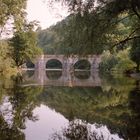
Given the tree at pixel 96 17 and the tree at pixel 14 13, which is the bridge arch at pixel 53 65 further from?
the tree at pixel 96 17

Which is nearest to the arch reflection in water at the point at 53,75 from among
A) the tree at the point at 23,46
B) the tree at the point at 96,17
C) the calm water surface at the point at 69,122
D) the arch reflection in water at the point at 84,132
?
the tree at the point at 23,46

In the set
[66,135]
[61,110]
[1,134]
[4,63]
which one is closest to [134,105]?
[61,110]

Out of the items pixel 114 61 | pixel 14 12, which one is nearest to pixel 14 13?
pixel 14 12

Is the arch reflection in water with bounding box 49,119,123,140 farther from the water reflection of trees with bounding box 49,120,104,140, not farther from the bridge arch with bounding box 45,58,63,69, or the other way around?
the bridge arch with bounding box 45,58,63,69

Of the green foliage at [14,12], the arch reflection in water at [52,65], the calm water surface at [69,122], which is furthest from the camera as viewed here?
the arch reflection in water at [52,65]

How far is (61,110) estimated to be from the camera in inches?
655

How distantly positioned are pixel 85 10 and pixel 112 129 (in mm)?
7908

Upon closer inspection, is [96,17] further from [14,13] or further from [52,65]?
[52,65]

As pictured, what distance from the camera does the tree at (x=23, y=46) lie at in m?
67.9

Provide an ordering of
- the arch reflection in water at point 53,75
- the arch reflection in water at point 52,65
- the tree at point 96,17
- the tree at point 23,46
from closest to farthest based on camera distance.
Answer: the tree at point 96,17 < the arch reflection in water at point 53,75 < the tree at point 23,46 < the arch reflection in water at point 52,65

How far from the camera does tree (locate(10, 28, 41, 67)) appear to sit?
67.9 metres

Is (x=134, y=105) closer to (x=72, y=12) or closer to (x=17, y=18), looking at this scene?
(x=72, y=12)

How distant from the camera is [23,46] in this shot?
68188mm

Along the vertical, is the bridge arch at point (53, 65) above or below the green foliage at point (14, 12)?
below
